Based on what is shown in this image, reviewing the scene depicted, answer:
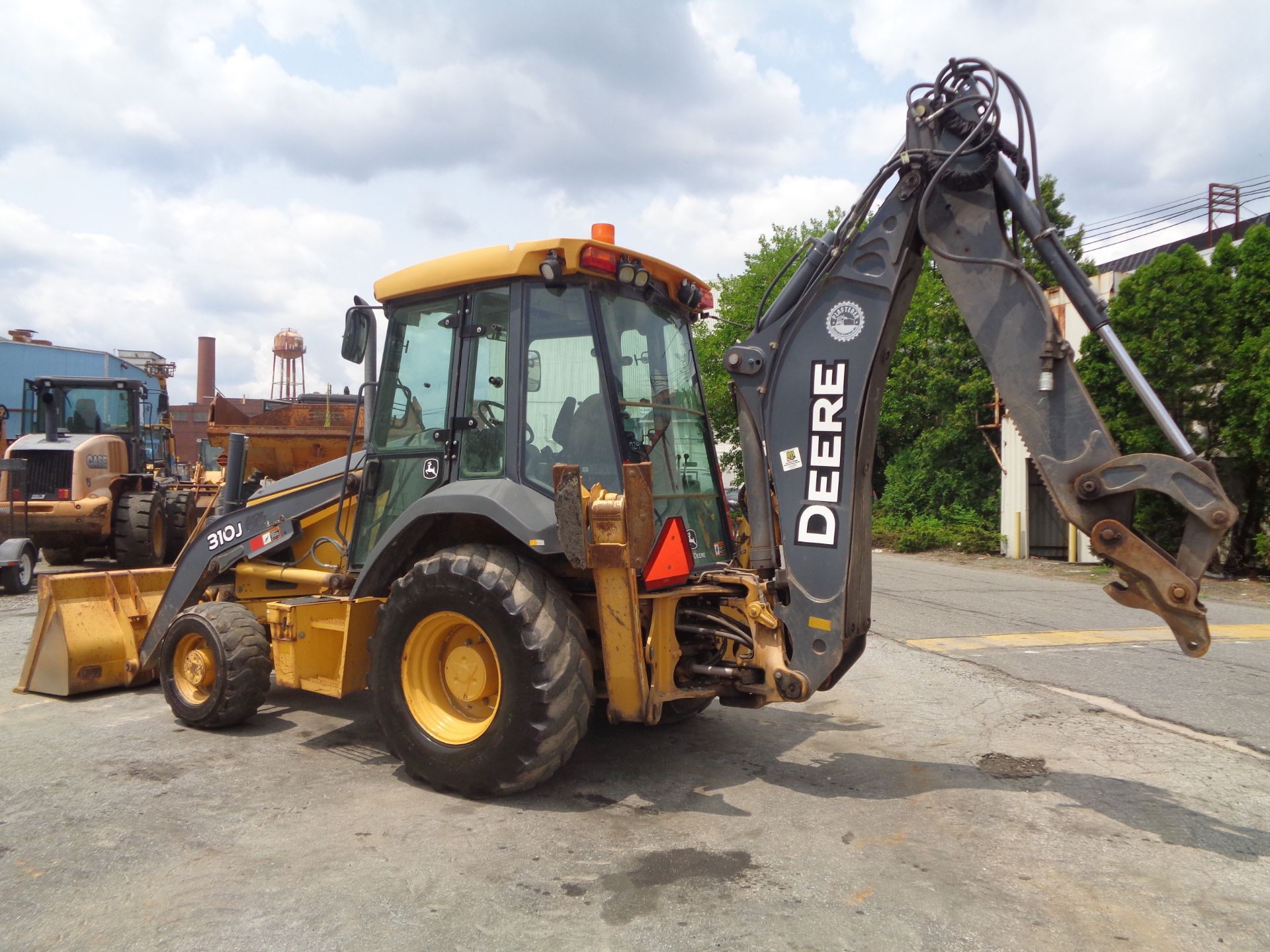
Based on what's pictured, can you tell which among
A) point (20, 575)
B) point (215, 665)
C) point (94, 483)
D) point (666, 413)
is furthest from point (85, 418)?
point (666, 413)

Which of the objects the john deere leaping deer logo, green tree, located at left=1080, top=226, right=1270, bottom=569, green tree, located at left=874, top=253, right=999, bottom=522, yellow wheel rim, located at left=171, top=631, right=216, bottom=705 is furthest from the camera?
green tree, located at left=874, top=253, right=999, bottom=522

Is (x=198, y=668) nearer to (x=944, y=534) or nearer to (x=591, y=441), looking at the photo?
(x=591, y=441)

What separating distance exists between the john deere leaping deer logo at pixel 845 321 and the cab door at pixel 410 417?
6.37 feet

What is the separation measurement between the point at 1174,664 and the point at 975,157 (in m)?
5.61

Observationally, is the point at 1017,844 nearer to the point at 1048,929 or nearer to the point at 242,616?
the point at 1048,929

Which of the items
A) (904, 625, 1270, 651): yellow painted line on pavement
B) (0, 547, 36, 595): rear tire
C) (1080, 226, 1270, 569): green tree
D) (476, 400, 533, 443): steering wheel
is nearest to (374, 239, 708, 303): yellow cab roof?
(476, 400, 533, 443): steering wheel

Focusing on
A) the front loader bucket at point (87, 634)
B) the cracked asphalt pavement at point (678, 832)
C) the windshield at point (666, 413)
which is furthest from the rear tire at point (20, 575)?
Result: the windshield at point (666, 413)

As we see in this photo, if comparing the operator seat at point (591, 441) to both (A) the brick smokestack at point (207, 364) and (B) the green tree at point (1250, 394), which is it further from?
(A) the brick smokestack at point (207, 364)

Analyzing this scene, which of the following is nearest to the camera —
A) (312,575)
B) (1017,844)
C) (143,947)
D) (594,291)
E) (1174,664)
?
(143,947)

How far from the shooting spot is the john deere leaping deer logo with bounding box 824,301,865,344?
178 inches

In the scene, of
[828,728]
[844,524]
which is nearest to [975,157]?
[844,524]

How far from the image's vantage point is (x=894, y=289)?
4.45 metres

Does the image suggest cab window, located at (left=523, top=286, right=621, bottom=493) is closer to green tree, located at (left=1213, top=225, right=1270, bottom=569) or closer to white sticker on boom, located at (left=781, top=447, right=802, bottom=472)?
white sticker on boom, located at (left=781, top=447, right=802, bottom=472)

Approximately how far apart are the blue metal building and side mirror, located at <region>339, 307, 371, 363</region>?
2785cm
